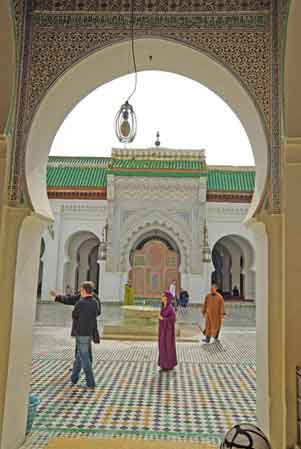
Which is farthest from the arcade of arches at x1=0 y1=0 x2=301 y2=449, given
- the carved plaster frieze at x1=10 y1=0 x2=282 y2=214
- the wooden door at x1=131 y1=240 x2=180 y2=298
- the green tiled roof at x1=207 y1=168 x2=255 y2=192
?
the green tiled roof at x1=207 y1=168 x2=255 y2=192

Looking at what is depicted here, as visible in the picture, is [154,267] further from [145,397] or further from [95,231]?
[145,397]

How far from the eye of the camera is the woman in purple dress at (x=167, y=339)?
4219 mm

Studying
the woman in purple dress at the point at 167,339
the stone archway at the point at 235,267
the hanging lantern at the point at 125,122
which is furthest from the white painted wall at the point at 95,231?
the hanging lantern at the point at 125,122

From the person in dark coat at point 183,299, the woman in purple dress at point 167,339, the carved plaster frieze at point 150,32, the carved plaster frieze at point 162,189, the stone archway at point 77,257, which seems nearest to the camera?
the carved plaster frieze at point 150,32

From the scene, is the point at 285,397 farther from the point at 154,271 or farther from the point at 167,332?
the point at 154,271

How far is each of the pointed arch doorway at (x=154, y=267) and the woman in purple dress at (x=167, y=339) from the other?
7726mm

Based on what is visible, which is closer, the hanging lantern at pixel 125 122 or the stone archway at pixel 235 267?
the hanging lantern at pixel 125 122

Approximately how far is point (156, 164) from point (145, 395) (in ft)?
31.5

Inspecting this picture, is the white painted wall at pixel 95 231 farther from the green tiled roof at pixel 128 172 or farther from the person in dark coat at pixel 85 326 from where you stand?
the person in dark coat at pixel 85 326

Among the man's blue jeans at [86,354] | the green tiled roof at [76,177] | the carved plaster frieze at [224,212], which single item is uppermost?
the green tiled roof at [76,177]

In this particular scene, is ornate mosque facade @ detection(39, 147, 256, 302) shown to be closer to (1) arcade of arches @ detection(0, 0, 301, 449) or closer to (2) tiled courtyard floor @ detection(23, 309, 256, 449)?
(2) tiled courtyard floor @ detection(23, 309, 256, 449)

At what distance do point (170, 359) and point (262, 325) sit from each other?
2.21 m

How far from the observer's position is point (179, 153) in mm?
12602

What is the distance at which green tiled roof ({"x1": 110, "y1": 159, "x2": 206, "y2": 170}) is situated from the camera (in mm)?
12133
